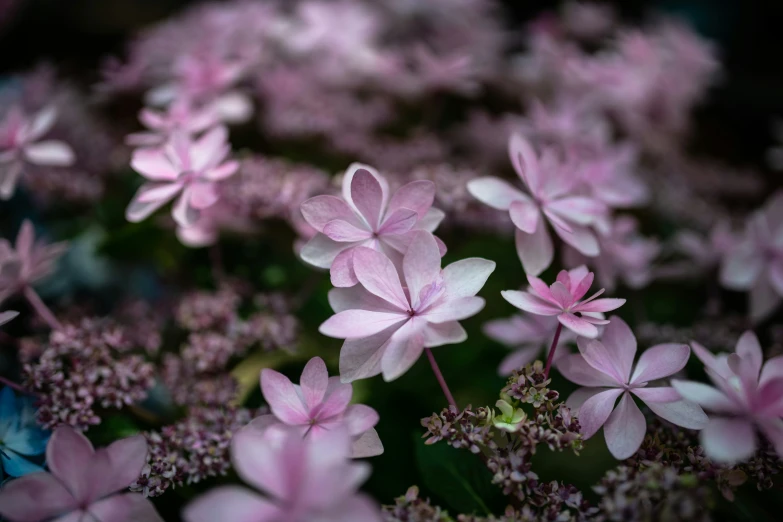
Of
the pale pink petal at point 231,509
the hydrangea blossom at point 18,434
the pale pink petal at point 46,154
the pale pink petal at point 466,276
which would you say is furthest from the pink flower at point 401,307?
the pale pink petal at point 46,154

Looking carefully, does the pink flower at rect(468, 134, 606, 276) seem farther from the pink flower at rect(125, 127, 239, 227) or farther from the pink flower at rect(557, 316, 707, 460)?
the pink flower at rect(125, 127, 239, 227)

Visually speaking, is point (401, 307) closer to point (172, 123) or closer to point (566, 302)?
point (566, 302)

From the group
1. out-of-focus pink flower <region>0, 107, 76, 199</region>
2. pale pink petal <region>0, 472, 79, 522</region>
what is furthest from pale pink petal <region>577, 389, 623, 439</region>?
out-of-focus pink flower <region>0, 107, 76, 199</region>

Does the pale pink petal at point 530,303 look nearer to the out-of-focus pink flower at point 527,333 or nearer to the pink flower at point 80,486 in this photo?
the out-of-focus pink flower at point 527,333

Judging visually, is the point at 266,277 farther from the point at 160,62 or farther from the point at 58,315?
the point at 160,62

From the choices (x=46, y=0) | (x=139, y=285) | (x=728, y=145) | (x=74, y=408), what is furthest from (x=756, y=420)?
(x=46, y=0)

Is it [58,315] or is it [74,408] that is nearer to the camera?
[74,408]

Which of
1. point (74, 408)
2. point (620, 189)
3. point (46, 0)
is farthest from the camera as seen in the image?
point (46, 0)
